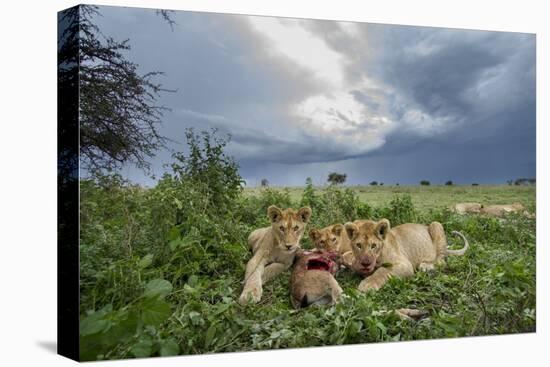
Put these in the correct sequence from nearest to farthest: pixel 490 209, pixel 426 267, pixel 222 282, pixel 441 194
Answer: pixel 222 282 < pixel 426 267 < pixel 441 194 < pixel 490 209

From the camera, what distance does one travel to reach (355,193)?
849cm

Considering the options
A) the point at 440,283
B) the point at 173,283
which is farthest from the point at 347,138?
the point at 173,283

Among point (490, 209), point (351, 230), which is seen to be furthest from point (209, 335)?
point (490, 209)

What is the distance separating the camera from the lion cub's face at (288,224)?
8.12 metres

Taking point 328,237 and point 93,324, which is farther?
point 328,237

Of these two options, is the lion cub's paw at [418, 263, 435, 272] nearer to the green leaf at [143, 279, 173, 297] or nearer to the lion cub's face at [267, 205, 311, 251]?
the lion cub's face at [267, 205, 311, 251]

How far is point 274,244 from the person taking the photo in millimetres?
8094

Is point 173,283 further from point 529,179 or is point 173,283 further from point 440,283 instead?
point 529,179

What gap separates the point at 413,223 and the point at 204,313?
2596 mm

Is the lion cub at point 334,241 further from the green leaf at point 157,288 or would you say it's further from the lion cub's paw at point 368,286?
the green leaf at point 157,288

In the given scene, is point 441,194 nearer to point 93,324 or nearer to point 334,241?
point 334,241

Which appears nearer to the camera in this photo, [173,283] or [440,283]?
[173,283]

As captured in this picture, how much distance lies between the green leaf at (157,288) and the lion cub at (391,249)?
6.58ft

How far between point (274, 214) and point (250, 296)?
86 cm
